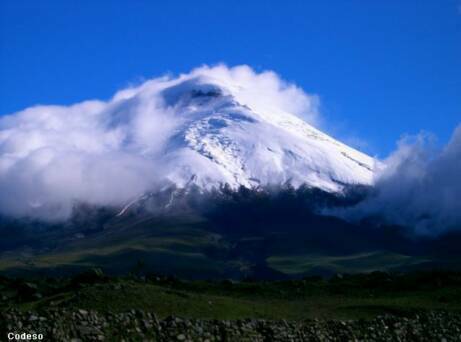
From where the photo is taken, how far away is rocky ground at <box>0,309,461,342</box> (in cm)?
2114

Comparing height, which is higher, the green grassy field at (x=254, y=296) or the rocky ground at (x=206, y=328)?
the green grassy field at (x=254, y=296)

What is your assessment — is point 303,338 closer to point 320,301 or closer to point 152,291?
point 152,291

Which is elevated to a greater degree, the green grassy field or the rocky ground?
the green grassy field

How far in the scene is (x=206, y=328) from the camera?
24547 mm

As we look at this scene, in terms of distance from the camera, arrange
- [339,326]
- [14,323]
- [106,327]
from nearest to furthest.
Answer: [14,323] → [106,327] → [339,326]

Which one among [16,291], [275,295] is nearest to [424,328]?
[275,295]

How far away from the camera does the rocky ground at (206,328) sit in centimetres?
2114

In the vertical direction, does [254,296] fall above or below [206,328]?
above

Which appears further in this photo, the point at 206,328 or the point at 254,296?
the point at 254,296

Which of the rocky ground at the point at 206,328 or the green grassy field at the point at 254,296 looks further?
the green grassy field at the point at 254,296

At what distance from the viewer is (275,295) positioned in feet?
128

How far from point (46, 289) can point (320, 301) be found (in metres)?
14.1

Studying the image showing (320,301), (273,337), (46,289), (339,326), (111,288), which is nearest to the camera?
(273,337)

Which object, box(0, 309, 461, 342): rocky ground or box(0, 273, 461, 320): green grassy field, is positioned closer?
box(0, 309, 461, 342): rocky ground
